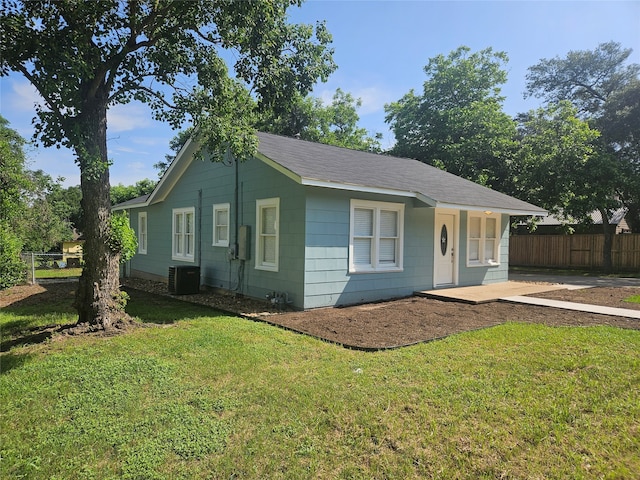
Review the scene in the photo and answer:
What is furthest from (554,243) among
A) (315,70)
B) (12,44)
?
(12,44)

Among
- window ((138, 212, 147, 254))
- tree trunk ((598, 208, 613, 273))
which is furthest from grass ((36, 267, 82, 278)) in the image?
tree trunk ((598, 208, 613, 273))

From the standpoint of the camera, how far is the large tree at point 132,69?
18.9 feet

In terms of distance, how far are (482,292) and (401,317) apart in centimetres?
388

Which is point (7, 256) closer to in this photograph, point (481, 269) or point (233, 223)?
point (233, 223)

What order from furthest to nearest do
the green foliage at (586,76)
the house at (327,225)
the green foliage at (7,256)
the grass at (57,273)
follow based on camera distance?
the green foliage at (586,76) → the grass at (57,273) → the house at (327,225) → the green foliage at (7,256)

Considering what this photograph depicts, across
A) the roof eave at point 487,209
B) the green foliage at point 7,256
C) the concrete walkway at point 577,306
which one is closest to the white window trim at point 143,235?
the green foliage at point 7,256

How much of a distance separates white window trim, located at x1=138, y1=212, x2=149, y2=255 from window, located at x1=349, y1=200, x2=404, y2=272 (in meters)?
10.2

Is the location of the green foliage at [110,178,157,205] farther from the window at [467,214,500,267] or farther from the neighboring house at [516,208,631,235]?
the neighboring house at [516,208,631,235]

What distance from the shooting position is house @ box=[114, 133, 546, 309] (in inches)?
335

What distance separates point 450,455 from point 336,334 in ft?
11.2

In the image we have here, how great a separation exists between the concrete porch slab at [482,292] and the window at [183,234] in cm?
730

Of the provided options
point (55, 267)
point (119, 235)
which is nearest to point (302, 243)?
point (119, 235)

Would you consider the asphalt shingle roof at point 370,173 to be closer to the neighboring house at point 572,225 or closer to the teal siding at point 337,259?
the teal siding at point 337,259

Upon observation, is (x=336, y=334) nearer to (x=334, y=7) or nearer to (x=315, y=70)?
(x=315, y=70)
